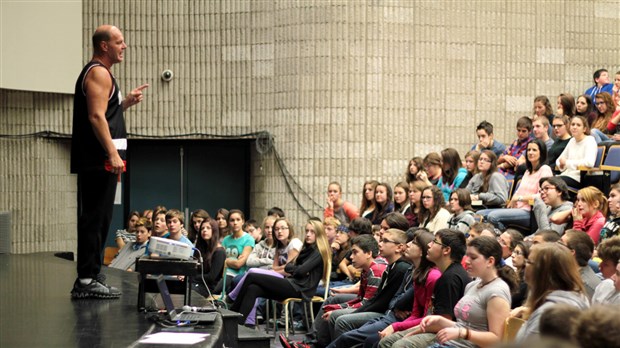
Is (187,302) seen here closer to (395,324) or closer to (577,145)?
(395,324)

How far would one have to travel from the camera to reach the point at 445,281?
20.1ft

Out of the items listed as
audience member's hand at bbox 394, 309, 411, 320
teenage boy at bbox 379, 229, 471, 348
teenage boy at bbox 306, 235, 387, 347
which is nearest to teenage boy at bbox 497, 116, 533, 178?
teenage boy at bbox 306, 235, 387, 347

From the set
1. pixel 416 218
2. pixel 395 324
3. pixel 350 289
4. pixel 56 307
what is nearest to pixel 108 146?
pixel 56 307

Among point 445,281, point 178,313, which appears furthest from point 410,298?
point 178,313

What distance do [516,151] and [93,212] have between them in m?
6.06

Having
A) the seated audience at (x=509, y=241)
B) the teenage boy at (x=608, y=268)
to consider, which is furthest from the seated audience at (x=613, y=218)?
the teenage boy at (x=608, y=268)

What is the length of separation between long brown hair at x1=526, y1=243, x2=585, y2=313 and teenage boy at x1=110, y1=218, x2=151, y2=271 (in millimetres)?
6029

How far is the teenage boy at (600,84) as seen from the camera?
11.5 metres

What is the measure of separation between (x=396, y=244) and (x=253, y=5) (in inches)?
231

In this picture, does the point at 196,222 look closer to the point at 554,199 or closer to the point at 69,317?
the point at 554,199

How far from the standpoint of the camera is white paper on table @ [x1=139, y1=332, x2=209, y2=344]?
4459mm

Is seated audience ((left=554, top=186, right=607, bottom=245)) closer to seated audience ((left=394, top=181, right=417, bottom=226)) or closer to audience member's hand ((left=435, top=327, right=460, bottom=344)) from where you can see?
audience member's hand ((left=435, top=327, right=460, bottom=344))

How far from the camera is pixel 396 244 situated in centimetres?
729

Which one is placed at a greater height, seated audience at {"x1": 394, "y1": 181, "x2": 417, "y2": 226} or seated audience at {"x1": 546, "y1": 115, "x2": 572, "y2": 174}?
seated audience at {"x1": 546, "y1": 115, "x2": 572, "y2": 174}
